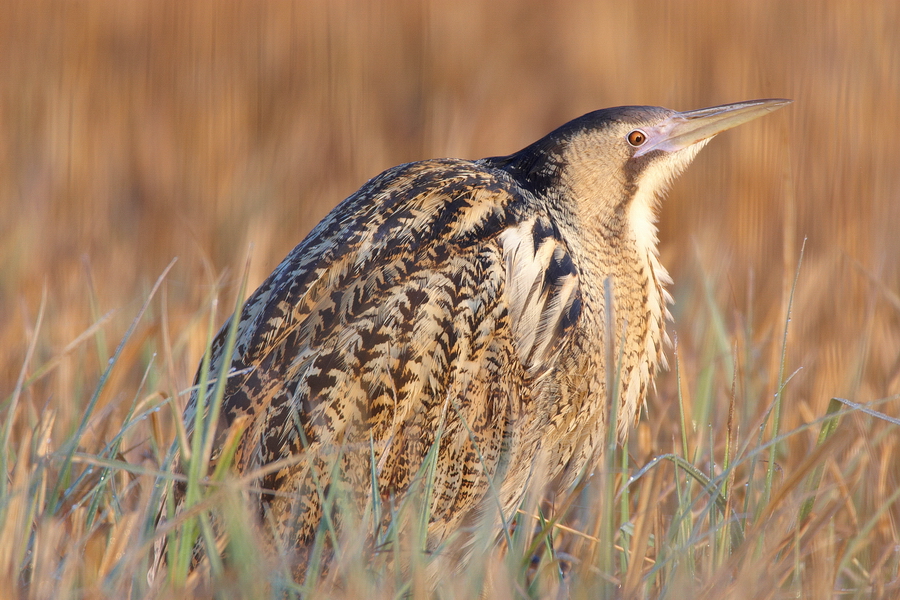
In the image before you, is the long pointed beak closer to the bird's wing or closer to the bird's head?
the bird's head

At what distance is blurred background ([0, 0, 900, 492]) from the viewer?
3.51m

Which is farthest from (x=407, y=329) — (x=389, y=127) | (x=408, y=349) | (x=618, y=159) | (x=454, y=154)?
(x=389, y=127)

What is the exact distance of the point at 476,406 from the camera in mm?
2020

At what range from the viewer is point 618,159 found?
2.38 metres

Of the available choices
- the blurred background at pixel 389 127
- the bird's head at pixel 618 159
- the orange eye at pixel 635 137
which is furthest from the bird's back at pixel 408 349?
the blurred background at pixel 389 127

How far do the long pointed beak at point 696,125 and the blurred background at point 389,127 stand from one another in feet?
2.50

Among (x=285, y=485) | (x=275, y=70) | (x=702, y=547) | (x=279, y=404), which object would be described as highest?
(x=275, y=70)

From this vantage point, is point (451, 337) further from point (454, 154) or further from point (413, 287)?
point (454, 154)

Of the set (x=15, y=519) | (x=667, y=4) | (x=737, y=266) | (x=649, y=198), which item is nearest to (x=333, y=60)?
(x=667, y=4)

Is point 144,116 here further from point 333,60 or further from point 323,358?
point 323,358

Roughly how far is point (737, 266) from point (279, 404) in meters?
2.63

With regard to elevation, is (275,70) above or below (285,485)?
above

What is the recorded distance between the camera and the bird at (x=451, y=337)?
1.90 m

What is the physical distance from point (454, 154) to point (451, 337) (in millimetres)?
1847
